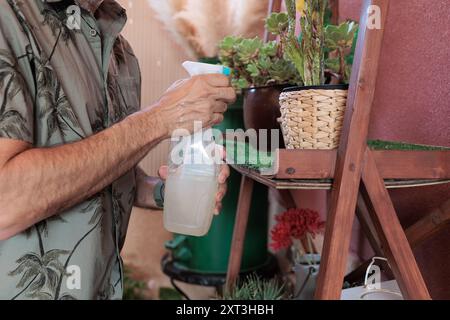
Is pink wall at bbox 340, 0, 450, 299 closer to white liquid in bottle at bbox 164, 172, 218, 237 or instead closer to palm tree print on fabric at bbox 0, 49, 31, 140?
white liquid in bottle at bbox 164, 172, 218, 237

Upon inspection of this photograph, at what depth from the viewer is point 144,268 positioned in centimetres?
205

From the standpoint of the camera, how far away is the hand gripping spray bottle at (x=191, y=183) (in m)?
0.71

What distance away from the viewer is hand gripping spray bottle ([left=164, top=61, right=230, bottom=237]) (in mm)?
710

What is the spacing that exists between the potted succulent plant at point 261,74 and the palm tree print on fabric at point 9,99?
0.45m

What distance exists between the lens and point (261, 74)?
85 centimetres

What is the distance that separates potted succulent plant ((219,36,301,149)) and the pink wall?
27cm

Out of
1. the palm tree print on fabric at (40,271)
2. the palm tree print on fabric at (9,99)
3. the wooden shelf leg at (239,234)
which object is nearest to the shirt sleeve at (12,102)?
the palm tree print on fabric at (9,99)

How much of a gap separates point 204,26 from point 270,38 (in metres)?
0.44

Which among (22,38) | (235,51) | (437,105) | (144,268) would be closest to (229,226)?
(144,268)

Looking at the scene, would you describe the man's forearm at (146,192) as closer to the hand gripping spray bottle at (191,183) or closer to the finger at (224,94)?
the hand gripping spray bottle at (191,183)

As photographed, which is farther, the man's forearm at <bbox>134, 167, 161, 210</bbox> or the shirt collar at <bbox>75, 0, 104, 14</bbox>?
the man's forearm at <bbox>134, 167, 161, 210</bbox>

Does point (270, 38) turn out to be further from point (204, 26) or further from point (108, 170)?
point (108, 170)

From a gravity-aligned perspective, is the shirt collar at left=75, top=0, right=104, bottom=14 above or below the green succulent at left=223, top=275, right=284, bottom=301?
above

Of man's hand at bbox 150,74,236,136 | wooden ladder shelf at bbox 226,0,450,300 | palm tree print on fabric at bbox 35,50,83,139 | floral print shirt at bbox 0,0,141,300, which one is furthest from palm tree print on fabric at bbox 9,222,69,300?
wooden ladder shelf at bbox 226,0,450,300
